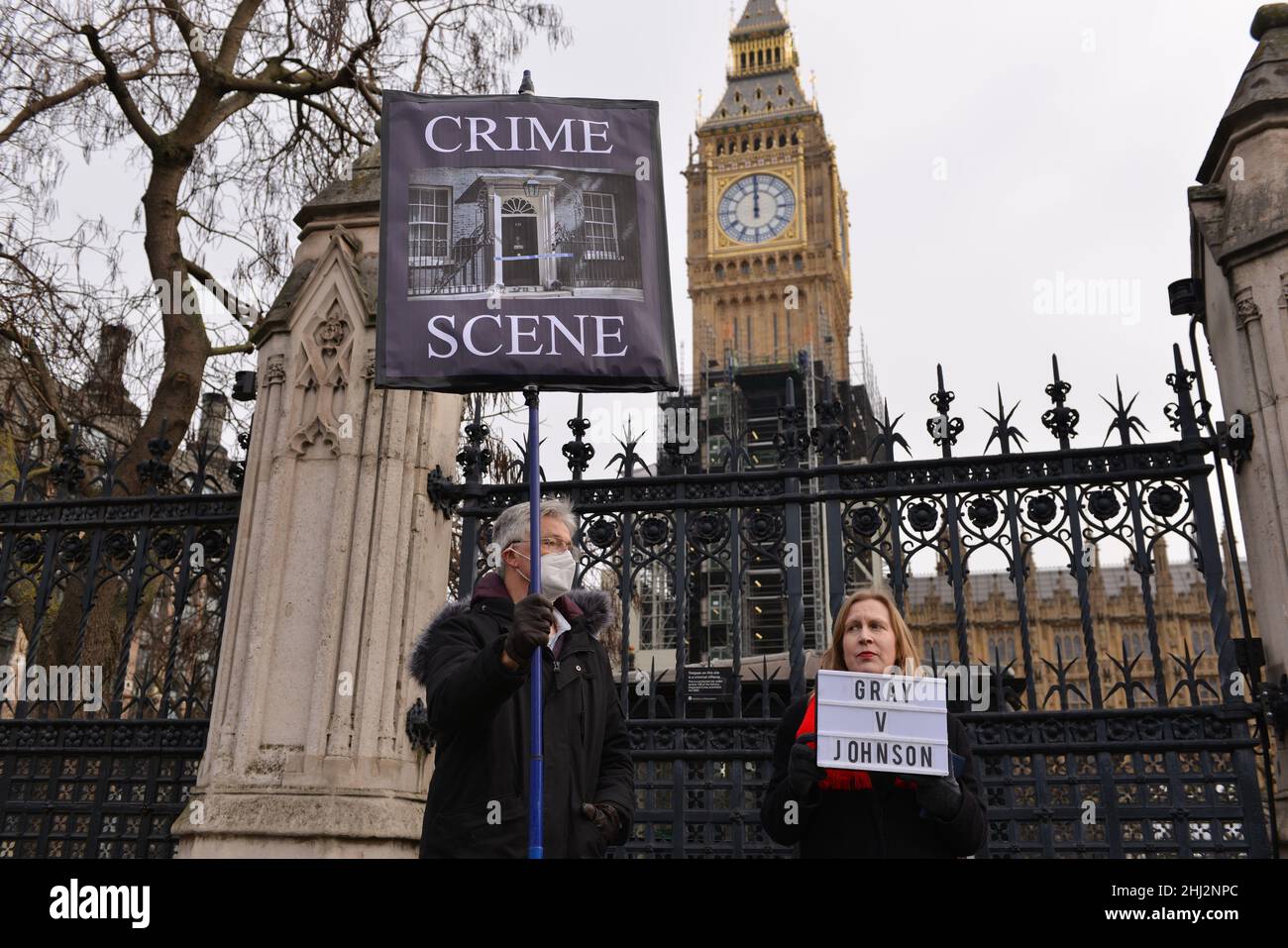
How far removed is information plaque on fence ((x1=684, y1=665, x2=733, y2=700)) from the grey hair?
1.98 metres

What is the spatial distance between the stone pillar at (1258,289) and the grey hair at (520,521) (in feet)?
10.5

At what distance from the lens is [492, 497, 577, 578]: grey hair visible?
3.20 m

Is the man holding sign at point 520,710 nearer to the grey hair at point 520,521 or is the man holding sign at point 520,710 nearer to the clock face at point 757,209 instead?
the grey hair at point 520,521

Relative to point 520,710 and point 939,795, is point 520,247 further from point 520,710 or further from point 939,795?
point 939,795

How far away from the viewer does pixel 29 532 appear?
6027 millimetres

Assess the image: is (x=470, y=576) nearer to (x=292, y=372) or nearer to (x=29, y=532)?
(x=292, y=372)

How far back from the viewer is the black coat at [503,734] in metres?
2.76

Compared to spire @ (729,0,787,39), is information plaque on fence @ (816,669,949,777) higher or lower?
lower

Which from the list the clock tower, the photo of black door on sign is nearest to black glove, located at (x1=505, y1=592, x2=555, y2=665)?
the photo of black door on sign

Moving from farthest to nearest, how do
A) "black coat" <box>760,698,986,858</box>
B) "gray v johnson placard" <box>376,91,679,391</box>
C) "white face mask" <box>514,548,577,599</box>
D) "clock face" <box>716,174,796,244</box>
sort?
"clock face" <box>716,174,796,244</box> → "gray v johnson placard" <box>376,91,679,391</box> → "white face mask" <box>514,548,577,599</box> → "black coat" <box>760,698,986,858</box>

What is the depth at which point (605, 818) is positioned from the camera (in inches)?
119

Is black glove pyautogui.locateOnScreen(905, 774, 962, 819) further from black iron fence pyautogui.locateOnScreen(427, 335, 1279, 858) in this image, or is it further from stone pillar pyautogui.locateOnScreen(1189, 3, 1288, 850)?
stone pillar pyautogui.locateOnScreen(1189, 3, 1288, 850)
